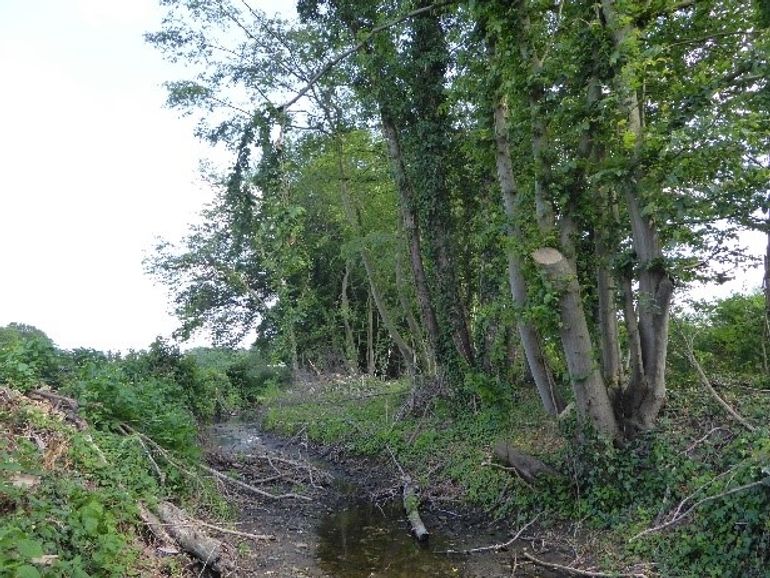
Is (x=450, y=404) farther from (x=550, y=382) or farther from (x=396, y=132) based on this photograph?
(x=396, y=132)

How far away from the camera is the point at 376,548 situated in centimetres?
741

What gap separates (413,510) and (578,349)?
333 cm

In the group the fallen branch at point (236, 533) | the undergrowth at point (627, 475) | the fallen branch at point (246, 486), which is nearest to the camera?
the undergrowth at point (627, 475)

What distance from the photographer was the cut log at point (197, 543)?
19.1ft

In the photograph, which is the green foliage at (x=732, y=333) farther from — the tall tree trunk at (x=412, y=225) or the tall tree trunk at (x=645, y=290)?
the tall tree trunk at (x=412, y=225)

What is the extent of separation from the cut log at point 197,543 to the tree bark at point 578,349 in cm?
476

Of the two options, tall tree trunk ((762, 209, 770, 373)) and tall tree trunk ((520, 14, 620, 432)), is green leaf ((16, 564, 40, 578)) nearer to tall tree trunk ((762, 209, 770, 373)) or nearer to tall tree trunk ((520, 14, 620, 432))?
tall tree trunk ((520, 14, 620, 432))

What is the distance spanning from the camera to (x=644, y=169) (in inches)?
269

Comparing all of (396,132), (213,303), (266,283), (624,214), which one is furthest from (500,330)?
(213,303)

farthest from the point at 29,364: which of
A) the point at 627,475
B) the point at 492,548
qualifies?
the point at 627,475

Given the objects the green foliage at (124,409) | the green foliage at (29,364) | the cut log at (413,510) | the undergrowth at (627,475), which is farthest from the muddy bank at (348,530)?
the green foliage at (29,364)

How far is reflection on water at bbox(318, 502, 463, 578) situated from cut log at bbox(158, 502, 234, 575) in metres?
1.37

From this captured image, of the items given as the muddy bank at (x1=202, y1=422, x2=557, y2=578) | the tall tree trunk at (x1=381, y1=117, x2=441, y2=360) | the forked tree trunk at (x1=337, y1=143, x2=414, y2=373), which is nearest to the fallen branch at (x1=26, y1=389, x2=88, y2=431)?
the muddy bank at (x1=202, y1=422, x2=557, y2=578)

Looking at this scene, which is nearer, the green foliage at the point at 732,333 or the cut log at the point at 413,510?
the cut log at the point at 413,510
